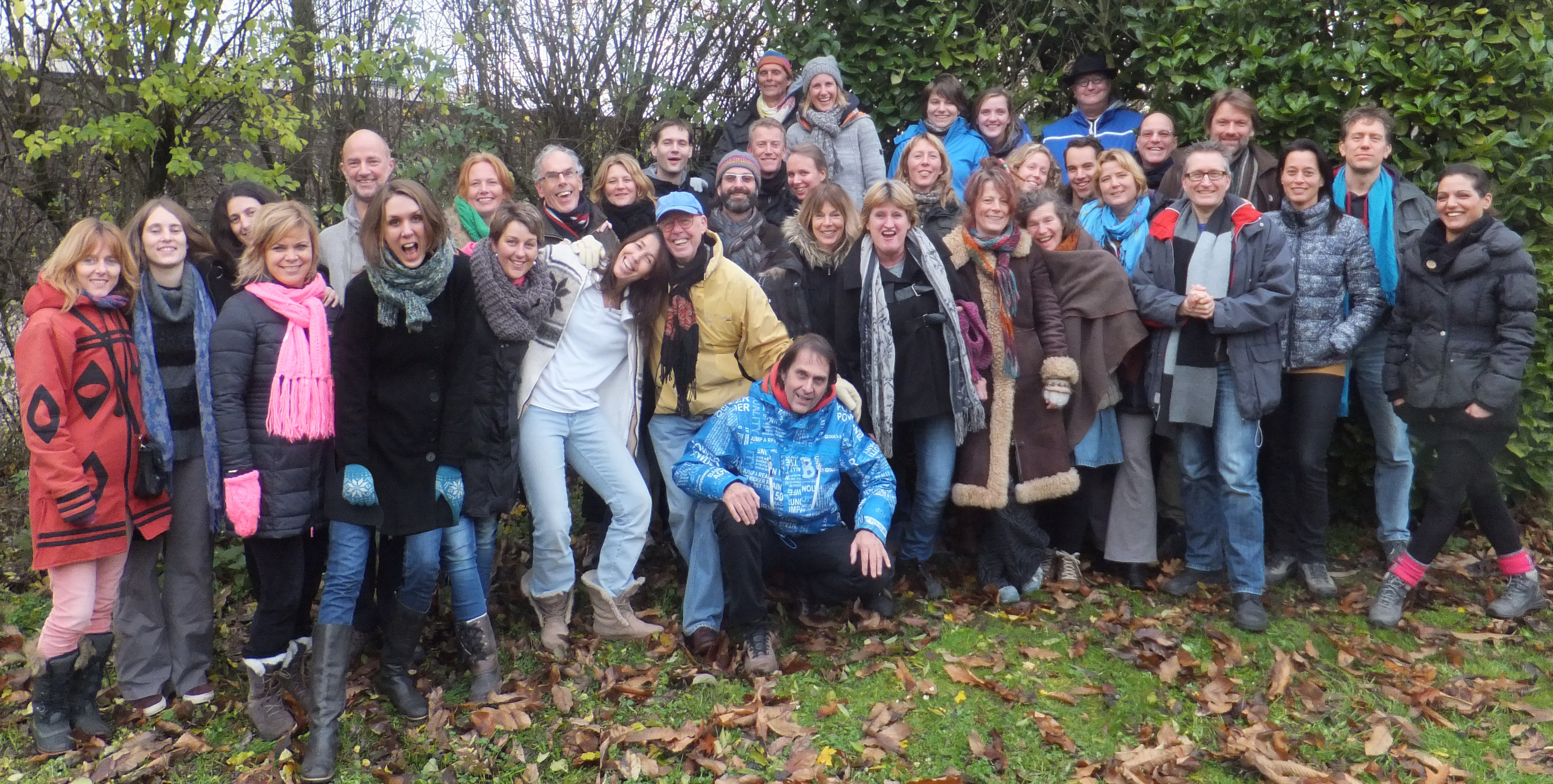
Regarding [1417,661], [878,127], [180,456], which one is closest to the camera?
[180,456]

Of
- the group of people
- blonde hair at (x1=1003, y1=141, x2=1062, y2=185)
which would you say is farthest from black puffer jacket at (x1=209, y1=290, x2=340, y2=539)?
blonde hair at (x1=1003, y1=141, x2=1062, y2=185)

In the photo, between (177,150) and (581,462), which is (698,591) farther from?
(177,150)

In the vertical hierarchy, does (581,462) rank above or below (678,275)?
below

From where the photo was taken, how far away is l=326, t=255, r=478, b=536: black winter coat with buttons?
13.5 feet

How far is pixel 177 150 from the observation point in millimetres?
5531

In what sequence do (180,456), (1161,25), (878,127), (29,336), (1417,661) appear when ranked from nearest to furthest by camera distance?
1. (29,336)
2. (180,456)
3. (1417,661)
4. (1161,25)
5. (878,127)

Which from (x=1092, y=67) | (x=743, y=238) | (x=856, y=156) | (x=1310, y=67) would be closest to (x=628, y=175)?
(x=743, y=238)

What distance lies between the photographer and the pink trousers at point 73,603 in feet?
13.3

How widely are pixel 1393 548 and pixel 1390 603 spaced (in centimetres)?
75

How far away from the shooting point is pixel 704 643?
192 inches

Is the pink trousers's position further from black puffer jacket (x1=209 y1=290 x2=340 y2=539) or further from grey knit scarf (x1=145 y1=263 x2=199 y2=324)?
grey knit scarf (x1=145 y1=263 x2=199 y2=324)

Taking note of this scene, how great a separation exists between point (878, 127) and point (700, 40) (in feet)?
4.89

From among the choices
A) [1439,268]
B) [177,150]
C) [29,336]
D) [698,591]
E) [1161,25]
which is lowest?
[698,591]


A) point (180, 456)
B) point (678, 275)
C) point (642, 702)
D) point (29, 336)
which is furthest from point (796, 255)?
point (29, 336)
